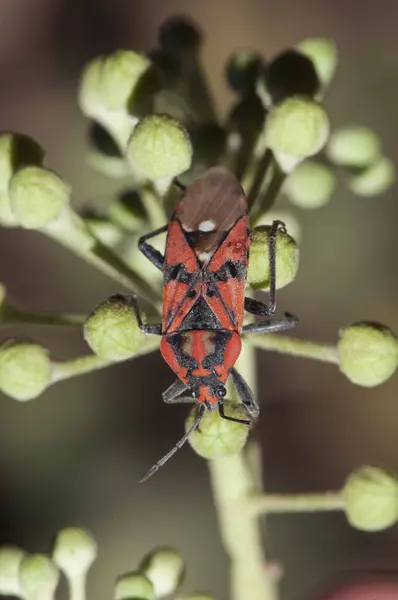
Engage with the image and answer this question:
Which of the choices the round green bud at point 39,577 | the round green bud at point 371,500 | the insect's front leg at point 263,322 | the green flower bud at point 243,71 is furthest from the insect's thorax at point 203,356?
the green flower bud at point 243,71

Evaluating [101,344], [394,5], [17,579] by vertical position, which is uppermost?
[394,5]

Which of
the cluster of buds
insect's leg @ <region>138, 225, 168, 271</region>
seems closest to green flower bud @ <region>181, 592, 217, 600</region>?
the cluster of buds

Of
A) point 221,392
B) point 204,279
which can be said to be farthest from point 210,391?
point 204,279

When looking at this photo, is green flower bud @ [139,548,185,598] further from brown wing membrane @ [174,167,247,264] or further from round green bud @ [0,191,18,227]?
round green bud @ [0,191,18,227]

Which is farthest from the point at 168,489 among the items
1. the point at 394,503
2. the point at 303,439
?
the point at 394,503

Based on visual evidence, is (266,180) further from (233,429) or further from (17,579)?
(17,579)

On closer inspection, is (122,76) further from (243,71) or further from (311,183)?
(311,183)
